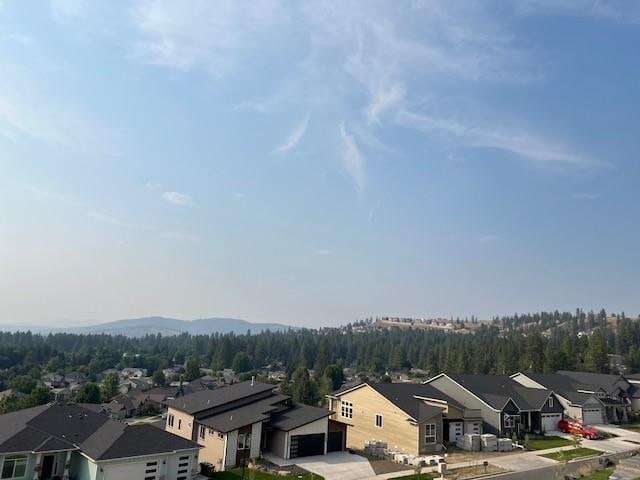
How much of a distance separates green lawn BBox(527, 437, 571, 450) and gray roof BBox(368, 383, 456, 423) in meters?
6.50

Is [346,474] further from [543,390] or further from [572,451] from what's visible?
[543,390]

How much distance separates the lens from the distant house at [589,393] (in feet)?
178

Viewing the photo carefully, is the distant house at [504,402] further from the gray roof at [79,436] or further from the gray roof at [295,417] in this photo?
the gray roof at [79,436]

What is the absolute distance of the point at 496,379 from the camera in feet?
180

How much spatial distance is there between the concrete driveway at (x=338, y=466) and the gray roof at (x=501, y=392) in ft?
58.2

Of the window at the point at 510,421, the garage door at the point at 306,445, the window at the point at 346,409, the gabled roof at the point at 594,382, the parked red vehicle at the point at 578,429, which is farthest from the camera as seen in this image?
the gabled roof at the point at 594,382

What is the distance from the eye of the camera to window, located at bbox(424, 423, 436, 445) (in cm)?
3816

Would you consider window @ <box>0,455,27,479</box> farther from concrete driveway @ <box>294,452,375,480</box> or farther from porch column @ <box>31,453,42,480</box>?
concrete driveway @ <box>294,452,375,480</box>

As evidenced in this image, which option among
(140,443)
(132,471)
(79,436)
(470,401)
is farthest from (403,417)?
(79,436)

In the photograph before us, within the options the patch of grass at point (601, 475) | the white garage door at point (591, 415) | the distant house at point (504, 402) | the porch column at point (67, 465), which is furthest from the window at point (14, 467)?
the white garage door at point (591, 415)

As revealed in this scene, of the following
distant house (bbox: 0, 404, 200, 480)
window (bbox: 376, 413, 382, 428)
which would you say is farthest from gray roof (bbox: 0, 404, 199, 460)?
window (bbox: 376, 413, 382, 428)

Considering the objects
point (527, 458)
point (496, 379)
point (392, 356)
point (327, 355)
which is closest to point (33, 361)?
point (327, 355)

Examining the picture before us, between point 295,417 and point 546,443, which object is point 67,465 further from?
point 546,443

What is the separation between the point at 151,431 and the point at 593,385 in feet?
183
